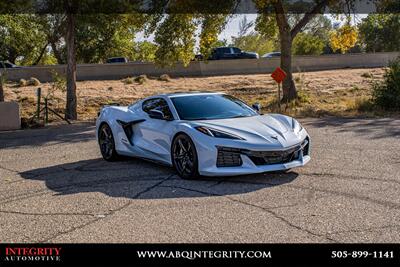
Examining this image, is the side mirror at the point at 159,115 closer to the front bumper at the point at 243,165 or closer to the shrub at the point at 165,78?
the front bumper at the point at 243,165

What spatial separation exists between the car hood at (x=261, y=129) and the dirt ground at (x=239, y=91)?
10.1m

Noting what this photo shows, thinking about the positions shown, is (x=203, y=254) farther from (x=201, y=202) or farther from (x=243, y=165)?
(x=243, y=165)

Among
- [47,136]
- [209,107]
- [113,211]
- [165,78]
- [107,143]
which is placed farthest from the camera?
[165,78]

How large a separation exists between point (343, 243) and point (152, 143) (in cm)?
446

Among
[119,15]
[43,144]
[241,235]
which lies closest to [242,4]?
[119,15]

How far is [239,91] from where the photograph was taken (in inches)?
1130

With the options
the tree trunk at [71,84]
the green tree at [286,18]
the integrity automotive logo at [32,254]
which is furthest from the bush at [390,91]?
the integrity automotive logo at [32,254]

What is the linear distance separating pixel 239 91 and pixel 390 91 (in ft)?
36.4

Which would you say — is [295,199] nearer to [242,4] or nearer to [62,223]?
[62,223]

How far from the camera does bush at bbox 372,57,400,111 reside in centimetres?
1833

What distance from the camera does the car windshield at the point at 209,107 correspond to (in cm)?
841

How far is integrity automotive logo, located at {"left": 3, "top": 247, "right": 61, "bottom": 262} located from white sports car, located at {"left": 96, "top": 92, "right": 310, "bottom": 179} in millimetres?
3150

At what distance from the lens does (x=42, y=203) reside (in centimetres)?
675

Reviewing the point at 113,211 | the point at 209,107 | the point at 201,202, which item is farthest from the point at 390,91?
the point at 113,211
